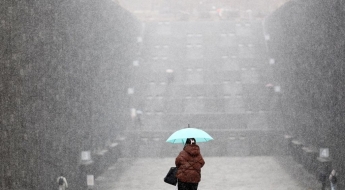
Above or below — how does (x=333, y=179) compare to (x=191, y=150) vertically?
below

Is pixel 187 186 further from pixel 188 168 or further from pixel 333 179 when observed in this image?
pixel 333 179

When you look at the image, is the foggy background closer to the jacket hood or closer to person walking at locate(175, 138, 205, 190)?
person walking at locate(175, 138, 205, 190)

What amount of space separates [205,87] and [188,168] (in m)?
15.4

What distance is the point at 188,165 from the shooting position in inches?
359

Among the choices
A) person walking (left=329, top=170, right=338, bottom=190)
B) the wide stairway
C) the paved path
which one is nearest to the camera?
person walking (left=329, top=170, right=338, bottom=190)

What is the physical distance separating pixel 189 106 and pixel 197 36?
23.4ft

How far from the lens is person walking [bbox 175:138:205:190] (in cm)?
911

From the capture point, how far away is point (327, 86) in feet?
46.0

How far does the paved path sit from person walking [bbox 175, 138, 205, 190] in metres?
4.68

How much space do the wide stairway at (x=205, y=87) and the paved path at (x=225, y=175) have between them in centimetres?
132

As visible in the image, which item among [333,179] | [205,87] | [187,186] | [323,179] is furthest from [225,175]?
[205,87]

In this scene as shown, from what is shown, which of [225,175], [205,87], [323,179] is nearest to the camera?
[323,179]

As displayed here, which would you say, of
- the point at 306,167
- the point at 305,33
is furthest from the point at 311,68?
the point at 306,167

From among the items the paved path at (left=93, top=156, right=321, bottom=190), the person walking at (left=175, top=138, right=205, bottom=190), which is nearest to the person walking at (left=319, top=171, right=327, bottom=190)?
the paved path at (left=93, top=156, right=321, bottom=190)
